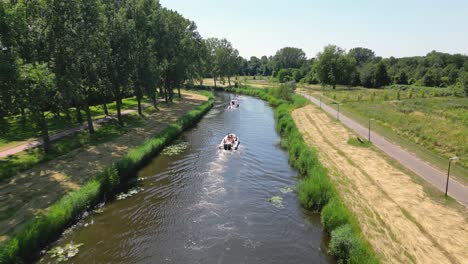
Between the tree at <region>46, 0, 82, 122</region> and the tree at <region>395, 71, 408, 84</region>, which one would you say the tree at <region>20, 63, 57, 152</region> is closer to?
the tree at <region>46, 0, 82, 122</region>

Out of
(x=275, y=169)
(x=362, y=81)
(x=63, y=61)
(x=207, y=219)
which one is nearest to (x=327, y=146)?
(x=275, y=169)

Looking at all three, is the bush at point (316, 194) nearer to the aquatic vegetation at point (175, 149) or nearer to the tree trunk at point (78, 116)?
the aquatic vegetation at point (175, 149)

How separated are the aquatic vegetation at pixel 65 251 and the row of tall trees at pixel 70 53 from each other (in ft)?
38.6

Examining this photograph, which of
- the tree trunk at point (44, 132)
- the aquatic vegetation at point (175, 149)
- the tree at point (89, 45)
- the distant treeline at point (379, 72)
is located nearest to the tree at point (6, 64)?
the tree trunk at point (44, 132)

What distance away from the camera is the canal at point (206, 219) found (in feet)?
56.4

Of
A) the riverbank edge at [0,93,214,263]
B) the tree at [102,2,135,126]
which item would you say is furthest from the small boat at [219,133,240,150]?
the tree at [102,2,135,126]

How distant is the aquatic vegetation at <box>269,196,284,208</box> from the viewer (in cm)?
2303

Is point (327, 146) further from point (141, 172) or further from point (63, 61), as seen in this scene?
point (63, 61)

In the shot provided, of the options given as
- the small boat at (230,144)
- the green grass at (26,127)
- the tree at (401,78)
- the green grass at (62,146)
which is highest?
the tree at (401,78)

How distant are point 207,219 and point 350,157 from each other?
54.7ft

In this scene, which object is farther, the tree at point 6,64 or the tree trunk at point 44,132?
the tree trunk at point 44,132

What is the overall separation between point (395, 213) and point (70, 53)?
3016 centimetres

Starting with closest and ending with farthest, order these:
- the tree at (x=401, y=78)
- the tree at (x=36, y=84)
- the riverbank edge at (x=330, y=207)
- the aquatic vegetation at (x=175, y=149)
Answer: the riverbank edge at (x=330, y=207) → the tree at (x=36, y=84) → the aquatic vegetation at (x=175, y=149) → the tree at (x=401, y=78)

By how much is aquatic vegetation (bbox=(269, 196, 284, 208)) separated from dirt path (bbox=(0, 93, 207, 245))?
→ 13.9 metres
